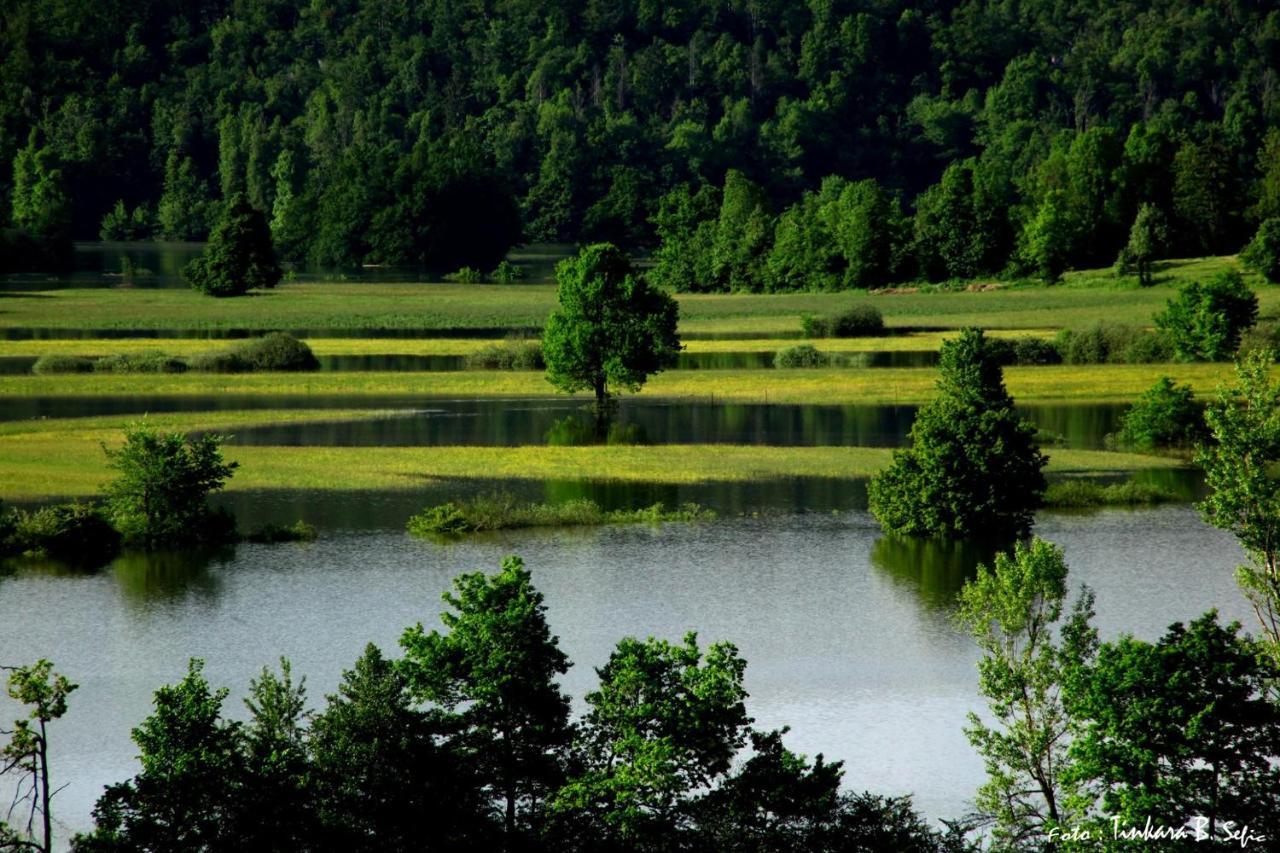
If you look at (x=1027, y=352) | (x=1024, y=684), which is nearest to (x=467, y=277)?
(x=1027, y=352)

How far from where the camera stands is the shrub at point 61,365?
289 feet

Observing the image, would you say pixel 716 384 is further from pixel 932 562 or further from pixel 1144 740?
pixel 1144 740

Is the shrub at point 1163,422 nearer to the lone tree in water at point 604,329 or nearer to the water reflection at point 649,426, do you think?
the water reflection at point 649,426

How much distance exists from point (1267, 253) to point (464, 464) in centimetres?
7140

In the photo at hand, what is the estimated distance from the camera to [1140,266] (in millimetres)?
126625

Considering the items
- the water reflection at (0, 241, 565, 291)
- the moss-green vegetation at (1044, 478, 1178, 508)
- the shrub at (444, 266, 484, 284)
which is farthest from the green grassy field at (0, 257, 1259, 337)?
the moss-green vegetation at (1044, 478, 1178, 508)

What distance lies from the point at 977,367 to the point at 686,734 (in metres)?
28.7

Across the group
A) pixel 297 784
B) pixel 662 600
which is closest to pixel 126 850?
pixel 297 784

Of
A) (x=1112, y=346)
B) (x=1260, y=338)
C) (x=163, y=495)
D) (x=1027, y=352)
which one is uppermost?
(x=1260, y=338)

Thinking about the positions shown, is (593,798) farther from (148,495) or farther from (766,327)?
(766,327)

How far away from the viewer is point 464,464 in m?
63.4

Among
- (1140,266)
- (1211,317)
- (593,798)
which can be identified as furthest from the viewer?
(1140,266)

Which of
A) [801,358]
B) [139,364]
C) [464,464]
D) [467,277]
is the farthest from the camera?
[467,277]

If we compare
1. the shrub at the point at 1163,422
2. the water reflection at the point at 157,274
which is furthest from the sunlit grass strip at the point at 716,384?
the water reflection at the point at 157,274
